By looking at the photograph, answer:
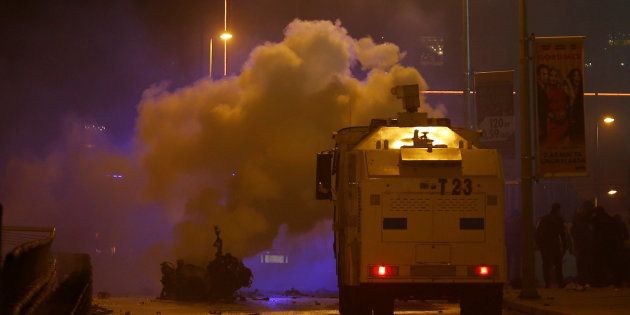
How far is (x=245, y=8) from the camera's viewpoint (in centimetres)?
3903

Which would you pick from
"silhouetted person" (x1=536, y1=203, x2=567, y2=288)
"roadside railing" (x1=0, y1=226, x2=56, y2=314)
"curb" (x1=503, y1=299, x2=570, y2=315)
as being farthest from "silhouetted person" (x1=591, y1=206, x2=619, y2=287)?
"roadside railing" (x1=0, y1=226, x2=56, y2=314)

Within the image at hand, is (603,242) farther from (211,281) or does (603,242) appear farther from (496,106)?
(211,281)

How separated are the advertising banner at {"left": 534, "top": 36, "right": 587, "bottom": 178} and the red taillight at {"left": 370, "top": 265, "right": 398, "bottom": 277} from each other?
646 centimetres

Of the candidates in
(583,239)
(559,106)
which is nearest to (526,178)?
(559,106)

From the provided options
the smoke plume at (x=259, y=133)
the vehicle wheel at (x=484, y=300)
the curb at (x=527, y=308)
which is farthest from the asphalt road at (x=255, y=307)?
the vehicle wheel at (x=484, y=300)

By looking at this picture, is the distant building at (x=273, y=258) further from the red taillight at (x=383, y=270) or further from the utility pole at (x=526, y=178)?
the red taillight at (x=383, y=270)

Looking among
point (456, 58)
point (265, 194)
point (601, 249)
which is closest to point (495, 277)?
point (601, 249)

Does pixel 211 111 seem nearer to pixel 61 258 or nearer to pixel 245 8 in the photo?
pixel 61 258

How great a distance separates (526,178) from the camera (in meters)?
17.7

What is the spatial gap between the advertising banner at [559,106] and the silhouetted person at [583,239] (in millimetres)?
3992

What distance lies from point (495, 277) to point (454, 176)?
1.47 m

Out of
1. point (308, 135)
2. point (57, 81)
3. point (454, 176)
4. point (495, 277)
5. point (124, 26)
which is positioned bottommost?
point (495, 277)

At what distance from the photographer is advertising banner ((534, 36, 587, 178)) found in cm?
1738

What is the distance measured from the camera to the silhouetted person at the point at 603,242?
2031 cm
